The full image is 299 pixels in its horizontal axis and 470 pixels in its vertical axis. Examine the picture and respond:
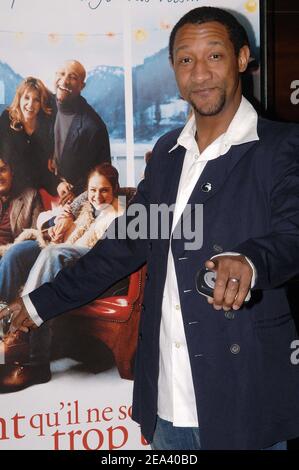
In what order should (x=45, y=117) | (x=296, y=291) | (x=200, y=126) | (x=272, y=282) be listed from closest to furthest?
(x=272, y=282)
(x=200, y=126)
(x=45, y=117)
(x=296, y=291)

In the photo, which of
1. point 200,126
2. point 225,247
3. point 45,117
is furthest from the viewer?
point 45,117

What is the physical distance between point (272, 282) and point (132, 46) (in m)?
0.97

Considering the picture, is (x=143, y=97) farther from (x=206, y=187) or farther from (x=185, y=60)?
(x=206, y=187)

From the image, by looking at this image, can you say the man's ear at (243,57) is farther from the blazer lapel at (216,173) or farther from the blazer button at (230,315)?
the blazer button at (230,315)

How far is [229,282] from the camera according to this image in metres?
1.02

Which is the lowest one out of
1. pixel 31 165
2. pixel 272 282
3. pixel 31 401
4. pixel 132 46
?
pixel 31 401

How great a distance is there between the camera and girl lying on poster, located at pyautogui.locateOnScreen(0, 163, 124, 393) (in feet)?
5.98

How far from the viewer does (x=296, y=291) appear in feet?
6.84

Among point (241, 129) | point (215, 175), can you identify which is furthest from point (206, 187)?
point (241, 129)

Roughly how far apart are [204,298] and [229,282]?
0.32 metres

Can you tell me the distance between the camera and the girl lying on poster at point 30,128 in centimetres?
179
